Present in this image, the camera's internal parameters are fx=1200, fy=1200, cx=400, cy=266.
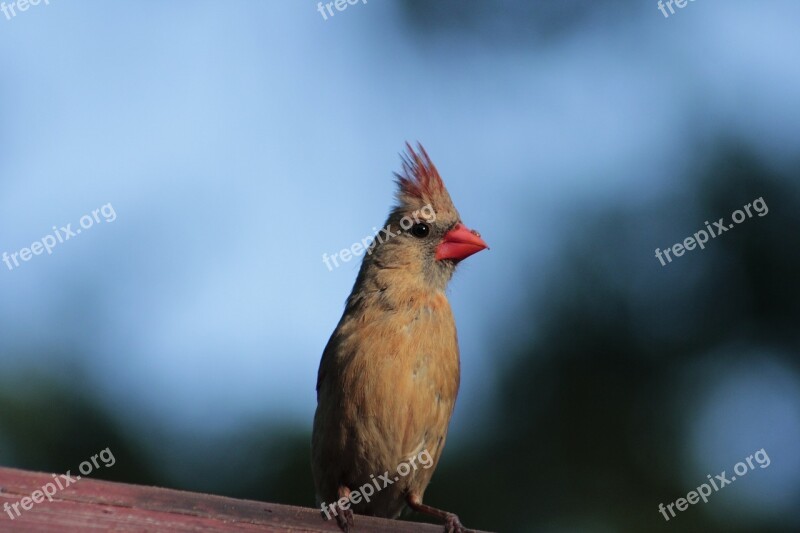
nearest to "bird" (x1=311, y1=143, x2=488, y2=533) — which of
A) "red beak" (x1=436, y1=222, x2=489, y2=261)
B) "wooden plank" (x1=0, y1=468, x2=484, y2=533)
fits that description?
"red beak" (x1=436, y1=222, x2=489, y2=261)

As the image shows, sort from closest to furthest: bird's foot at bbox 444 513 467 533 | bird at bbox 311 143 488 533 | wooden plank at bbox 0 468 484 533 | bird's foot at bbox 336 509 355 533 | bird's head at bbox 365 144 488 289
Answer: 1. wooden plank at bbox 0 468 484 533
2. bird's foot at bbox 336 509 355 533
3. bird's foot at bbox 444 513 467 533
4. bird at bbox 311 143 488 533
5. bird's head at bbox 365 144 488 289

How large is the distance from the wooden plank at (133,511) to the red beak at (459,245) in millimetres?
1754

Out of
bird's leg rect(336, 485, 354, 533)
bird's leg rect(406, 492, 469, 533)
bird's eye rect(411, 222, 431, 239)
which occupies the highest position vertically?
bird's eye rect(411, 222, 431, 239)

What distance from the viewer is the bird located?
14.1ft

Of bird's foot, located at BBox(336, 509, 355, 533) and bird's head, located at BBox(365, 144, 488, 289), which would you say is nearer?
bird's foot, located at BBox(336, 509, 355, 533)

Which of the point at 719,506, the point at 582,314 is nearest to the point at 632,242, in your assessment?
the point at 582,314

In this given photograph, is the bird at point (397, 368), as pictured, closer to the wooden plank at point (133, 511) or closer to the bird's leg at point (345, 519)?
the bird's leg at point (345, 519)

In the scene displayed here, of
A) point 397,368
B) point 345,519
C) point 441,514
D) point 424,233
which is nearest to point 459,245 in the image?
point 424,233

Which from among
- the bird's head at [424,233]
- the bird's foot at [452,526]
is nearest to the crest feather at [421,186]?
the bird's head at [424,233]

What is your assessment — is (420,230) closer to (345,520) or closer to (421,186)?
(421,186)

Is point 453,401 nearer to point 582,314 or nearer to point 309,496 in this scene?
point 309,496

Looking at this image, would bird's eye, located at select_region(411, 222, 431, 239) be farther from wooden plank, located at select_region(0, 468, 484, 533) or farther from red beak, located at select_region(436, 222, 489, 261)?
wooden plank, located at select_region(0, 468, 484, 533)

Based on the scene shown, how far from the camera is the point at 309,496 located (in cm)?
600

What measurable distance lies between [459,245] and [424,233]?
0.16 m
